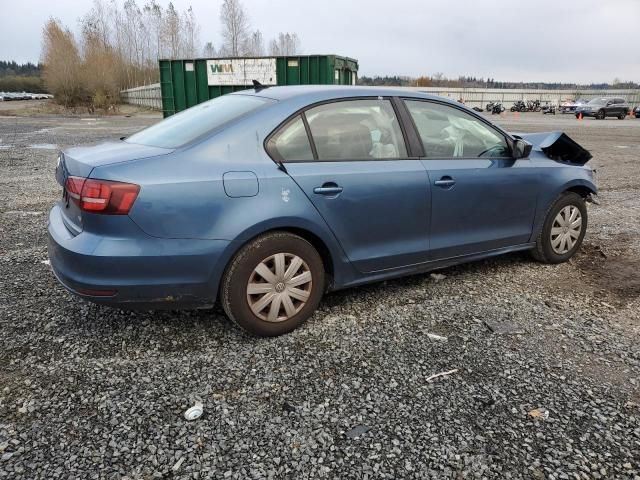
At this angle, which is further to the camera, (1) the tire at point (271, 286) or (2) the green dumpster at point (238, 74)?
(2) the green dumpster at point (238, 74)

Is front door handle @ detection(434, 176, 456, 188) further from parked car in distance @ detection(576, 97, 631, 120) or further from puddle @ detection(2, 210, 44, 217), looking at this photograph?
parked car in distance @ detection(576, 97, 631, 120)

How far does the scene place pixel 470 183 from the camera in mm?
3982

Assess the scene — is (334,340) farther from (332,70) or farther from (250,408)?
(332,70)

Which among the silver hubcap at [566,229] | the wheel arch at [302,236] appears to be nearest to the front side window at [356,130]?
the wheel arch at [302,236]

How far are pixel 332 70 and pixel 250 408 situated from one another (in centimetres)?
1426

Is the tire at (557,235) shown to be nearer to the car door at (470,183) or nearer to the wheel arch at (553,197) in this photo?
the wheel arch at (553,197)

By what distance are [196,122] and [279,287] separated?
1.30m

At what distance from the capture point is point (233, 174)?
3.07 meters

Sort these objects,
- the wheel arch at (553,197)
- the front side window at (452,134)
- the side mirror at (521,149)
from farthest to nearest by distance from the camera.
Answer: the wheel arch at (553,197), the side mirror at (521,149), the front side window at (452,134)

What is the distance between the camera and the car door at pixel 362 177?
11.0 ft

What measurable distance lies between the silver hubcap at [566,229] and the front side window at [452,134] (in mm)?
930

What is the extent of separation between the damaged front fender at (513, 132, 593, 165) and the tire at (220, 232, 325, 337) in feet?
A: 8.59

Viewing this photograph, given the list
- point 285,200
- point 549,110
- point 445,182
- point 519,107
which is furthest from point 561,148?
point 519,107

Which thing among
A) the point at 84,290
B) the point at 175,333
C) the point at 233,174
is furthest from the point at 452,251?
the point at 84,290
